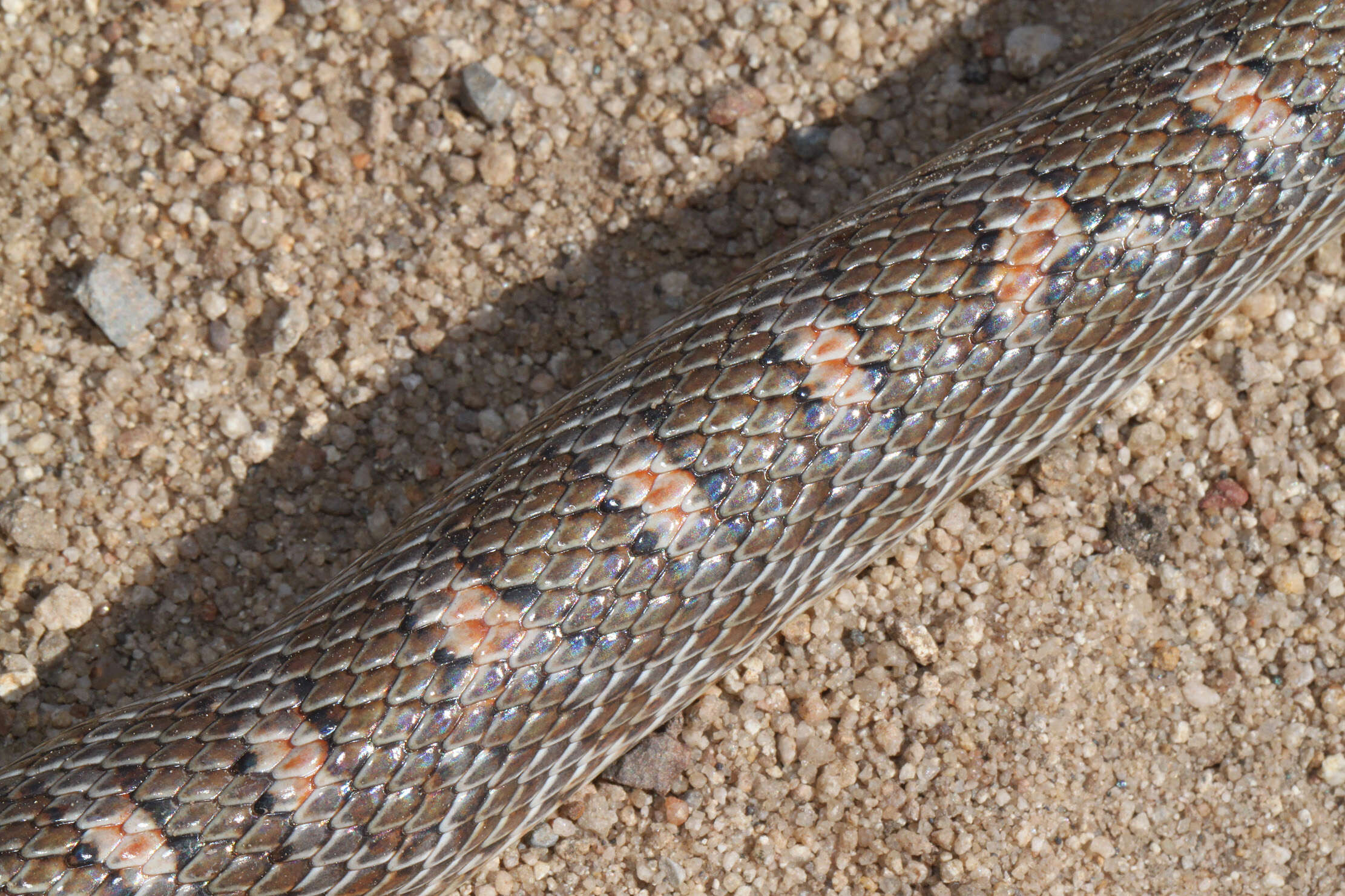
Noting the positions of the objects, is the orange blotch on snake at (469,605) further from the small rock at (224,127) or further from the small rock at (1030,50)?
the small rock at (1030,50)

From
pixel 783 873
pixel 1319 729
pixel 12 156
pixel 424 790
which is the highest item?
pixel 12 156

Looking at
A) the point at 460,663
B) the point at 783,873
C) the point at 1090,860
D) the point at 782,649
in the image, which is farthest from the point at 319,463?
the point at 1090,860

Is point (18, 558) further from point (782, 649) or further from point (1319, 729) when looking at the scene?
point (1319, 729)

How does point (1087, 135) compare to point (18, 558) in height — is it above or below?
below

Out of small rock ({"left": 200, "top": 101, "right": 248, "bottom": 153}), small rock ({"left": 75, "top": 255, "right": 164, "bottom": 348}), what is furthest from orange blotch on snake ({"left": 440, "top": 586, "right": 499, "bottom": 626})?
small rock ({"left": 200, "top": 101, "right": 248, "bottom": 153})

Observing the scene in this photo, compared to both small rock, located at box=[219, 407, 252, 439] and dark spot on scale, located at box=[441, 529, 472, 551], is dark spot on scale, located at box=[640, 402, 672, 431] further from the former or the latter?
small rock, located at box=[219, 407, 252, 439]

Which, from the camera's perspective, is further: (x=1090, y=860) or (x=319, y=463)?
(x=319, y=463)

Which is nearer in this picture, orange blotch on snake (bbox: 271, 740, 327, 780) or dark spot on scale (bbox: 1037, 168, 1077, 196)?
orange blotch on snake (bbox: 271, 740, 327, 780)
